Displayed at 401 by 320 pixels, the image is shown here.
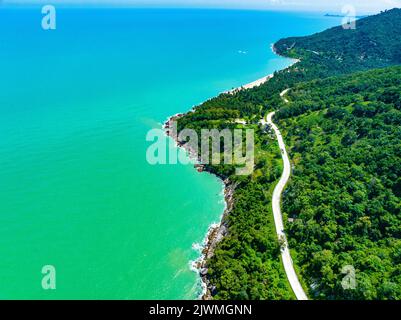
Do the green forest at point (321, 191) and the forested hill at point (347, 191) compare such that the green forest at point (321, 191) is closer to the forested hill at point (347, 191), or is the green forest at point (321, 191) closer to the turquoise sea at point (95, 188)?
the forested hill at point (347, 191)

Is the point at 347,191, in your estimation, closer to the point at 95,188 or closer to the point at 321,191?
the point at 321,191

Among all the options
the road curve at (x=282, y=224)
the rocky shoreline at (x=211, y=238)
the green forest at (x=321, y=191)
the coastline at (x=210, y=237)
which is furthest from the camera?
the coastline at (x=210, y=237)

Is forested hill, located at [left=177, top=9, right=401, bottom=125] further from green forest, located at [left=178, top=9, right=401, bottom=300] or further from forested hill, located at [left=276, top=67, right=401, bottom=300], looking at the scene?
forested hill, located at [left=276, top=67, right=401, bottom=300]

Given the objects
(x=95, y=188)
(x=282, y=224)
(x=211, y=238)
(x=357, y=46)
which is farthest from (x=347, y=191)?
(x=357, y=46)

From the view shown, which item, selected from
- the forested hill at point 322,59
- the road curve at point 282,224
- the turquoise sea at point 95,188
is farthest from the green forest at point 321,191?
the turquoise sea at point 95,188

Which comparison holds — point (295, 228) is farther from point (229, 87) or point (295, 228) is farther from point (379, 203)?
point (229, 87)

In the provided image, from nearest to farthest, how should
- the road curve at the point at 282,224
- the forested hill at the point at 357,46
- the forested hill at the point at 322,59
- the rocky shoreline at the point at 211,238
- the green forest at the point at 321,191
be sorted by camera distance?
the green forest at the point at 321,191, the road curve at the point at 282,224, the rocky shoreline at the point at 211,238, the forested hill at the point at 322,59, the forested hill at the point at 357,46

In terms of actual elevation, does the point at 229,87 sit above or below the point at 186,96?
above
